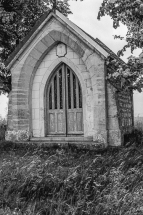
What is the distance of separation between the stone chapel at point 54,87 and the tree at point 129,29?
98.1 inches

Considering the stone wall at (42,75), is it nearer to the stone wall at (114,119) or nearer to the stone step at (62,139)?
the stone step at (62,139)

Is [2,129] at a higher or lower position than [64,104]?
lower

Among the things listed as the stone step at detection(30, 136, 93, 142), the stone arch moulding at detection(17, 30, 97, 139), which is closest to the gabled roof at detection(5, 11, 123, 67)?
the stone arch moulding at detection(17, 30, 97, 139)

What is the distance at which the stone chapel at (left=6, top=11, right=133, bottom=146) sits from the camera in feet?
33.6

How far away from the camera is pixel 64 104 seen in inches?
432

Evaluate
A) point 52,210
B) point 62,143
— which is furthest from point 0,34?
point 52,210

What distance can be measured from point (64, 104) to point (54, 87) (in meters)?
0.86

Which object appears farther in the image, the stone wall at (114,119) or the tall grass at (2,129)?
the tall grass at (2,129)

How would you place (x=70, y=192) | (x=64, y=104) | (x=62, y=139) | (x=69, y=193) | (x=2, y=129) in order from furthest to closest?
(x=2, y=129) < (x=64, y=104) < (x=62, y=139) < (x=70, y=192) < (x=69, y=193)

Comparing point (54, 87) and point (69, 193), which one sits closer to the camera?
point (69, 193)

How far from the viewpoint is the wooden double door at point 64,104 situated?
424 inches

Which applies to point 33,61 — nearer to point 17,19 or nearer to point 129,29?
point 129,29

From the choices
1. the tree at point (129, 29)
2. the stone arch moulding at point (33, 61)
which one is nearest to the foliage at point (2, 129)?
the stone arch moulding at point (33, 61)

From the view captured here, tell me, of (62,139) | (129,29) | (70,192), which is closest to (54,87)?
(62,139)
